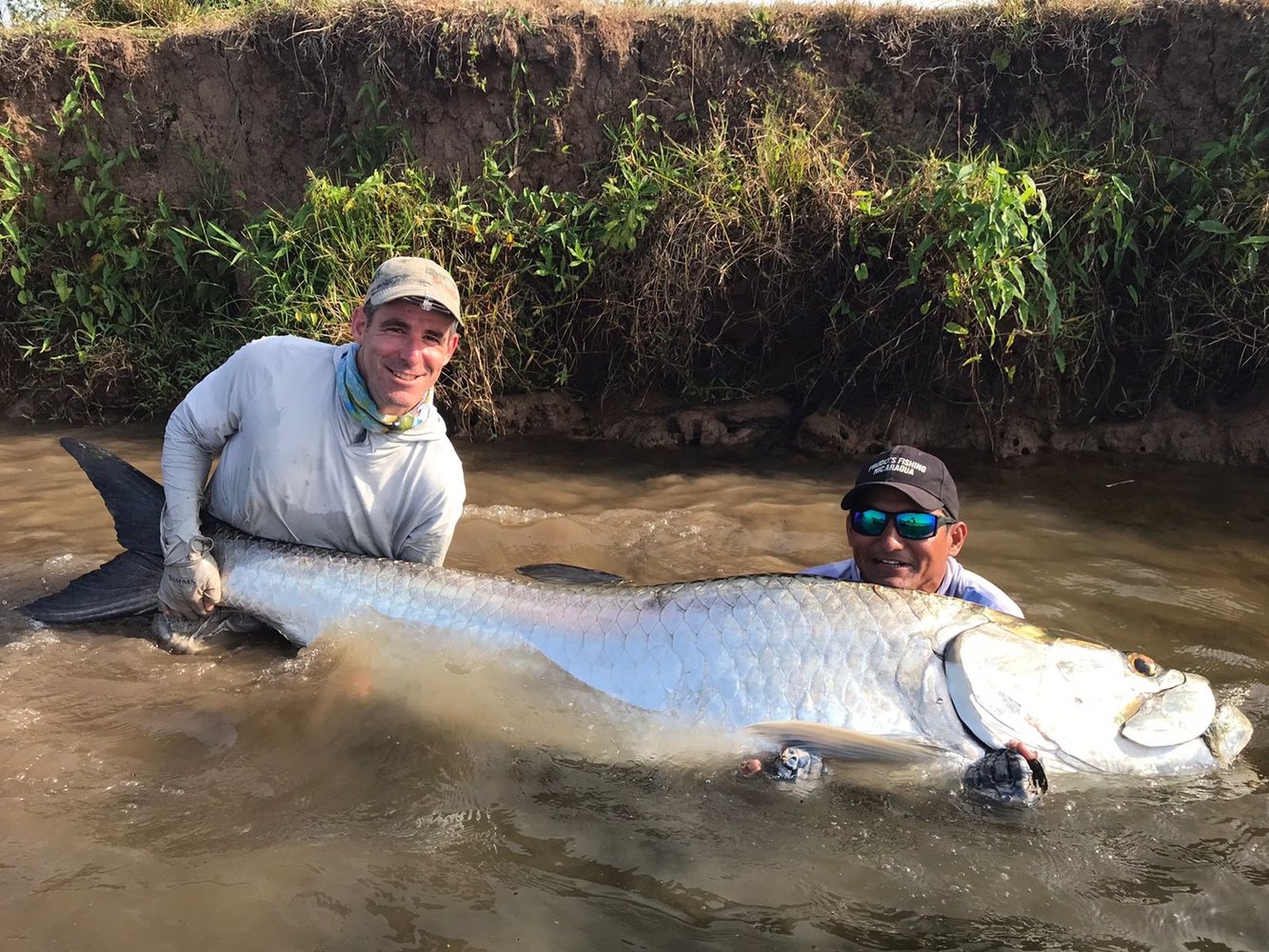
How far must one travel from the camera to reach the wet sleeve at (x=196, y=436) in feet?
9.98

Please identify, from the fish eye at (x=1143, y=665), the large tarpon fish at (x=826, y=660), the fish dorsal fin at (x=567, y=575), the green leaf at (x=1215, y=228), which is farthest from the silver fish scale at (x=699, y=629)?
the green leaf at (x=1215, y=228)

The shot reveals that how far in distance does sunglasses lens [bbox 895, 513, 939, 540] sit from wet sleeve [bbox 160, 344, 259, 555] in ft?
7.55

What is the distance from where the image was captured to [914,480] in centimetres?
272

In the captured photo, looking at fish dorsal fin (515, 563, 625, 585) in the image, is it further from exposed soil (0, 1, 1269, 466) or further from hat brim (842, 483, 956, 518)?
exposed soil (0, 1, 1269, 466)

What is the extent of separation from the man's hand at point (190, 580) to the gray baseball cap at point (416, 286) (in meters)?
1.06

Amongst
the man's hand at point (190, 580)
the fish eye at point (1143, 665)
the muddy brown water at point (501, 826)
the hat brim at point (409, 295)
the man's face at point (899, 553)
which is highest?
the hat brim at point (409, 295)

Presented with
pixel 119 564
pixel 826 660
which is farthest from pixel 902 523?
pixel 119 564

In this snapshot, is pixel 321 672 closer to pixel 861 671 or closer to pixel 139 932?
pixel 139 932

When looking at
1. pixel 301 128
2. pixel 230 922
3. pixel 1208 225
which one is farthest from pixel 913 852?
pixel 301 128

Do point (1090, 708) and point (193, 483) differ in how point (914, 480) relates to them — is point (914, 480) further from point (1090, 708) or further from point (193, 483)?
point (193, 483)

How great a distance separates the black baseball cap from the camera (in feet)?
8.84

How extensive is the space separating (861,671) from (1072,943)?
804mm

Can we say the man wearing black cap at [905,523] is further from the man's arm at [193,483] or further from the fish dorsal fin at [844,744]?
the man's arm at [193,483]

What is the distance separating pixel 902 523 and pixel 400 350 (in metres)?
1.80
